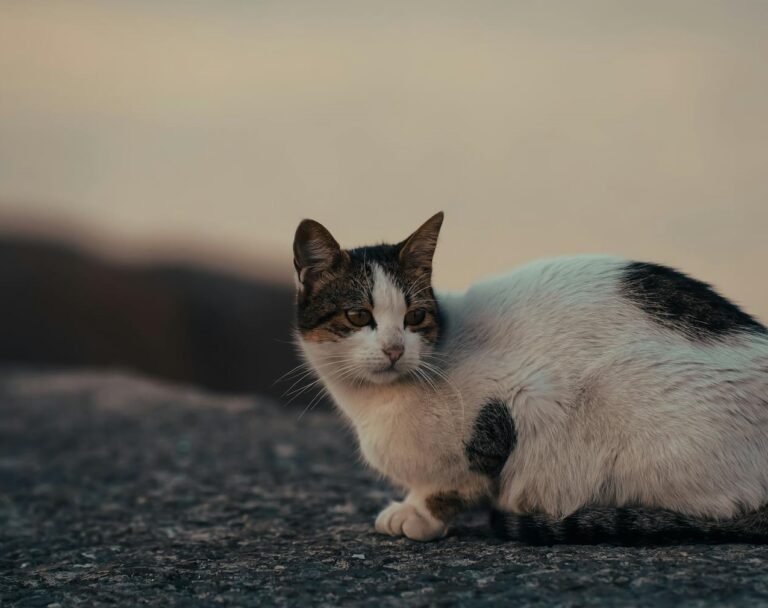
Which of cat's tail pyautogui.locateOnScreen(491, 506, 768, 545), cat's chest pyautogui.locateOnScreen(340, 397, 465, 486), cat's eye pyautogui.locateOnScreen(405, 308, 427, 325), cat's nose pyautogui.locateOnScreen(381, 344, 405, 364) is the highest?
cat's eye pyautogui.locateOnScreen(405, 308, 427, 325)

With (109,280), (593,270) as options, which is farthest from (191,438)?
(109,280)

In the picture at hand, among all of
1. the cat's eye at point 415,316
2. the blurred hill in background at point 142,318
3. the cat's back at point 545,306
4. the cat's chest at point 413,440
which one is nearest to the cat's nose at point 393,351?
the cat's eye at point 415,316

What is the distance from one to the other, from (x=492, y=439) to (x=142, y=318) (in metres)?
10.5

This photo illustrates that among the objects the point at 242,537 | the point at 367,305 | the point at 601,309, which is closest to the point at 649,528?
the point at 601,309

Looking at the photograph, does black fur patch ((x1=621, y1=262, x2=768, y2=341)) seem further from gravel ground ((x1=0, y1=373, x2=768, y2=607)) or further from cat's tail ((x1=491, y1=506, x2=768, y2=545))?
gravel ground ((x1=0, y1=373, x2=768, y2=607))

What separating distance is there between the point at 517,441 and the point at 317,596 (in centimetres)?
109

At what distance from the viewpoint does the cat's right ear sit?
4.37m

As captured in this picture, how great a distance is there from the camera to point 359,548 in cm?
434

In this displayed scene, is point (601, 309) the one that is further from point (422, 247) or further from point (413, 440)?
point (413, 440)

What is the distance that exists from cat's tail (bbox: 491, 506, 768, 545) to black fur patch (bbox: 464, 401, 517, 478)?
34cm

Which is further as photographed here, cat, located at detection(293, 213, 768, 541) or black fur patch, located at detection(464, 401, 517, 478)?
black fur patch, located at detection(464, 401, 517, 478)

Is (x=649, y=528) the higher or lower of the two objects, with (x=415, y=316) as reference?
Answer: lower

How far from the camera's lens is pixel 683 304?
4.23 meters

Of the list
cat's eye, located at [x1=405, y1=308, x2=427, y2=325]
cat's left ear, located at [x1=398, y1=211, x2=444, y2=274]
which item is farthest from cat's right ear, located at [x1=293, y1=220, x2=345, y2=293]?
cat's eye, located at [x1=405, y1=308, x2=427, y2=325]
